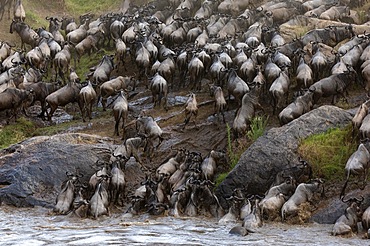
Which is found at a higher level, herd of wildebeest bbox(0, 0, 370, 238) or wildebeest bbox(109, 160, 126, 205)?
herd of wildebeest bbox(0, 0, 370, 238)

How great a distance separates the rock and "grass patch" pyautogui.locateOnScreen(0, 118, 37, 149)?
2.55m

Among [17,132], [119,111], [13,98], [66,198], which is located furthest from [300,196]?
[13,98]

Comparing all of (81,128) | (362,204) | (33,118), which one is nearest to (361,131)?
(362,204)

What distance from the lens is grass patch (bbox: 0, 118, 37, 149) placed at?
1827 centimetres

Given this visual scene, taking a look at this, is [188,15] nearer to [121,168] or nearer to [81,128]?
[81,128]

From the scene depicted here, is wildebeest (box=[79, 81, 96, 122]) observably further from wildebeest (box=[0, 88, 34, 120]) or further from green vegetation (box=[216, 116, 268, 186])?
green vegetation (box=[216, 116, 268, 186])

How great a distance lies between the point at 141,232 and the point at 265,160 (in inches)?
150

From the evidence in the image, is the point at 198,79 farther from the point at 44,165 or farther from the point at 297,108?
the point at 44,165

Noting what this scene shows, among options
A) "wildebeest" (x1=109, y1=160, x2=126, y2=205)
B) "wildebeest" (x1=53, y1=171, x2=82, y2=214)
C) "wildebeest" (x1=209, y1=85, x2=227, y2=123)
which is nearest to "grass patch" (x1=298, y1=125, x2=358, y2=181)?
"wildebeest" (x1=109, y1=160, x2=126, y2=205)

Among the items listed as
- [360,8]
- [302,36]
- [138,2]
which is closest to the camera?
[302,36]

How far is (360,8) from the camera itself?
1057 inches

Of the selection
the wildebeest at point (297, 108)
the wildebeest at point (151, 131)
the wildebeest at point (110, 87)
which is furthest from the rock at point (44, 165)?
the wildebeest at point (110, 87)

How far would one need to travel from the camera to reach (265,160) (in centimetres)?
1370

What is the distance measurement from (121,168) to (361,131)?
5.12m
